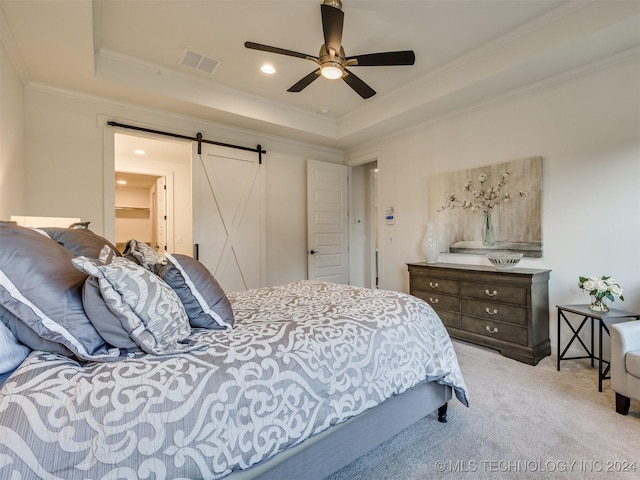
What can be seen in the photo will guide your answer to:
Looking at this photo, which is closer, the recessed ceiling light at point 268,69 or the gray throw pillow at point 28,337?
the gray throw pillow at point 28,337

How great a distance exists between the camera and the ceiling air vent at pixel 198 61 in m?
2.90

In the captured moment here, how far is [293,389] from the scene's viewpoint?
1.17 metres

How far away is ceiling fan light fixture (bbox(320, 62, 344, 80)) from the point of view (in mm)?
2225

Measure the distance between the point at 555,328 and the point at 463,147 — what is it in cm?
216

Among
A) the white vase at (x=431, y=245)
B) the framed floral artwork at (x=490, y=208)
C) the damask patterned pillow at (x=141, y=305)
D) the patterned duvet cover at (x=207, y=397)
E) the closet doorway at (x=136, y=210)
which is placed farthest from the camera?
the closet doorway at (x=136, y=210)

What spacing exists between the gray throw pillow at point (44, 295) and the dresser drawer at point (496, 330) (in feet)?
10.1

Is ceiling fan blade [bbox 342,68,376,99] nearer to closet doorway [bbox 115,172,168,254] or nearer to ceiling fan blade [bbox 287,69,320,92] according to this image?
ceiling fan blade [bbox 287,69,320,92]

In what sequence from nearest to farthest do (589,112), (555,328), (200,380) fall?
(200,380), (589,112), (555,328)

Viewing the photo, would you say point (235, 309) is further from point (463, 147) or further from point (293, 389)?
point (463, 147)

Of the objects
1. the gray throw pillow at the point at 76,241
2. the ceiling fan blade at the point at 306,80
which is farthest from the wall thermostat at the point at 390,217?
the gray throw pillow at the point at 76,241

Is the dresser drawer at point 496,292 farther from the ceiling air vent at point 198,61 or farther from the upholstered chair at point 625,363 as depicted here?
the ceiling air vent at point 198,61

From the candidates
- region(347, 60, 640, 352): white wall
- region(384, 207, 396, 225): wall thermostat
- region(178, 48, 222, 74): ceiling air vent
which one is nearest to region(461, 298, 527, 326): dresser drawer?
region(347, 60, 640, 352): white wall

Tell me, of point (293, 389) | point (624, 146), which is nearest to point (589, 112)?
point (624, 146)

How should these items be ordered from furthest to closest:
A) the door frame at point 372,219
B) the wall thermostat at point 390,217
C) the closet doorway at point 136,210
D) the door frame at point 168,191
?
the closet doorway at point 136,210 → the door frame at point 168,191 → the door frame at point 372,219 → the wall thermostat at point 390,217
